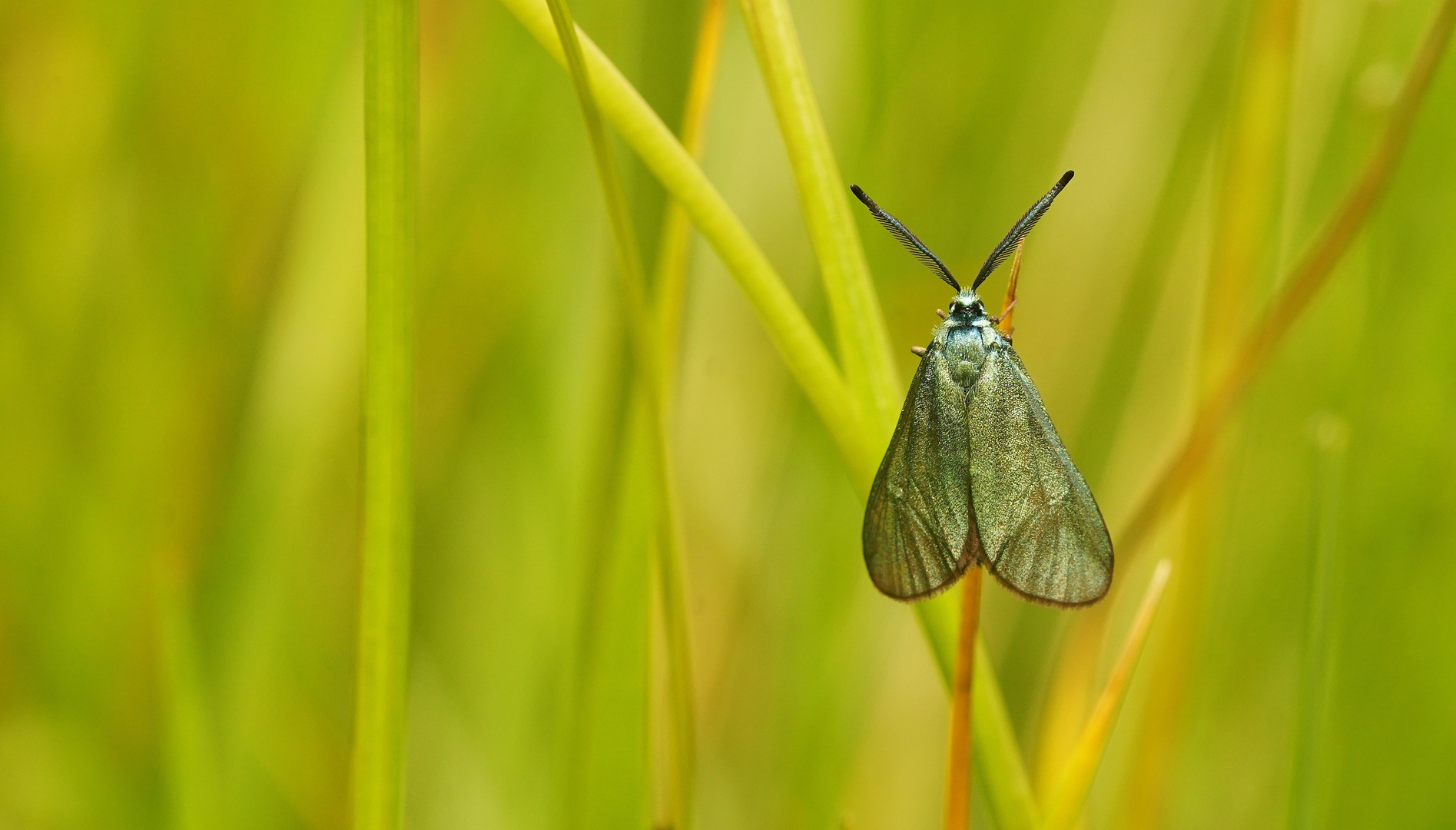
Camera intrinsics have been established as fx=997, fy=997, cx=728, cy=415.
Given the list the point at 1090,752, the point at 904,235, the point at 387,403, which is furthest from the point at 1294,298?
the point at 387,403

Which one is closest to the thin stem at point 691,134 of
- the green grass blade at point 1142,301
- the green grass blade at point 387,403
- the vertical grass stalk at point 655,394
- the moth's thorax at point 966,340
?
the vertical grass stalk at point 655,394

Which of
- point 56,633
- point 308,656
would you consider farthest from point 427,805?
point 56,633

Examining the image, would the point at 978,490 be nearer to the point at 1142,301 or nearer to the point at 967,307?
the point at 967,307

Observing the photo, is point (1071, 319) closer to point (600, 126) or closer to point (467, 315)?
point (467, 315)

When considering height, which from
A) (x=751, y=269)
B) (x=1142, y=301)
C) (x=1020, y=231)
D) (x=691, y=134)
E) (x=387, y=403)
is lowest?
(x=387, y=403)

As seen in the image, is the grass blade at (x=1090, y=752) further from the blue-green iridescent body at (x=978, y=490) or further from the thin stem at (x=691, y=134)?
the thin stem at (x=691, y=134)

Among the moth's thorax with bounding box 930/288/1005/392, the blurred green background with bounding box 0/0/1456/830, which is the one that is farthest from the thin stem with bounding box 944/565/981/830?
the blurred green background with bounding box 0/0/1456/830
